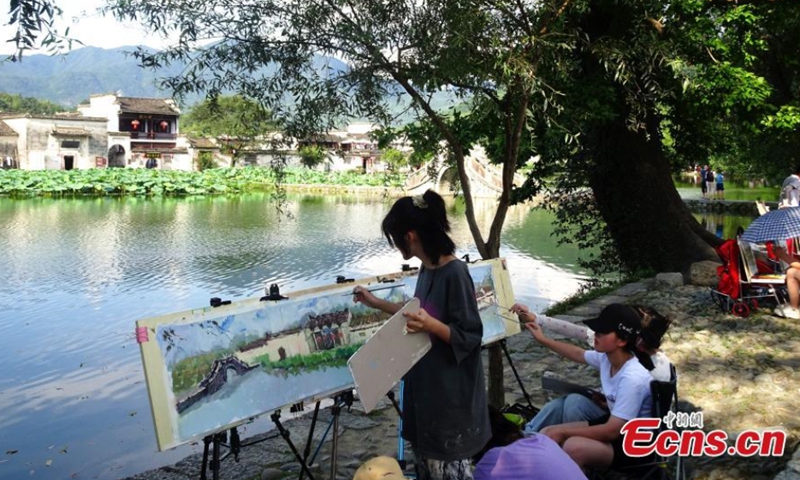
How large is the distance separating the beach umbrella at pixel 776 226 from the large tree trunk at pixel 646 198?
3575 mm

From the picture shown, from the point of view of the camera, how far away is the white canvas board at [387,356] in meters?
2.38

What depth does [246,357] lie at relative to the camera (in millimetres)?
3076

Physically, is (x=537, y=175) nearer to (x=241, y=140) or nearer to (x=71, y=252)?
(x=241, y=140)

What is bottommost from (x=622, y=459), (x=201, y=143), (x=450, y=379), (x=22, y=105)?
(x=622, y=459)

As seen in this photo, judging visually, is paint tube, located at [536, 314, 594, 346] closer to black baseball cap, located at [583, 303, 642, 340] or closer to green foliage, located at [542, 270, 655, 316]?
black baseball cap, located at [583, 303, 642, 340]

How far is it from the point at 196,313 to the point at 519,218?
27.4m

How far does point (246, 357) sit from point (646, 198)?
8.69 metres

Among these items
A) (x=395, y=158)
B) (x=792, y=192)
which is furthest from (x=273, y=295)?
(x=792, y=192)

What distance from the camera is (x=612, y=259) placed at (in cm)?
1166

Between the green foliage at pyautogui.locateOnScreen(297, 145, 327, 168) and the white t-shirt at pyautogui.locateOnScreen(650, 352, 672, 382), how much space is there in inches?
97.0

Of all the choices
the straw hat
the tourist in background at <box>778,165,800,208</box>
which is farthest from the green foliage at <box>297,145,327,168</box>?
the tourist in background at <box>778,165,800,208</box>

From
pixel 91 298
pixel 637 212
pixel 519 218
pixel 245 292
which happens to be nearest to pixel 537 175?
pixel 637 212

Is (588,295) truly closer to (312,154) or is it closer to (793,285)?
(793,285)

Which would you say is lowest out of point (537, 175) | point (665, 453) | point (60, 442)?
point (60, 442)
